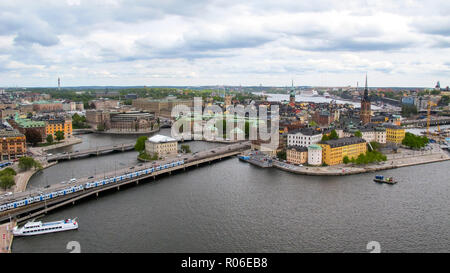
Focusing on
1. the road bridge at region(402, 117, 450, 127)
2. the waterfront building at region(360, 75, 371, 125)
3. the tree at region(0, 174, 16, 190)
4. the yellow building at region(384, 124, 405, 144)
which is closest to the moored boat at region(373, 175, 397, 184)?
the yellow building at region(384, 124, 405, 144)

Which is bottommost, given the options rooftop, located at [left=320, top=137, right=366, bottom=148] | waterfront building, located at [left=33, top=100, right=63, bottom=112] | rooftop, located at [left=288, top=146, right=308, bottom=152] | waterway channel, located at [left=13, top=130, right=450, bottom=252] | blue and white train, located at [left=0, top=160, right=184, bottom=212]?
waterway channel, located at [left=13, top=130, right=450, bottom=252]

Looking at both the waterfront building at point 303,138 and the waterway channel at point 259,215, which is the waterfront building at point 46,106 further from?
the waterfront building at point 303,138

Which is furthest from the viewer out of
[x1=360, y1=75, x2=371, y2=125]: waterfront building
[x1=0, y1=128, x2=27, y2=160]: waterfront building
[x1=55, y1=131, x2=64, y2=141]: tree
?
[x1=360, y1=75, x2=371, y2=125]: waterfront building

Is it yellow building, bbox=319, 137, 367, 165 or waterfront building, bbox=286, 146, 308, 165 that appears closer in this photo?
yellow building, bbox=319, 137, 367, 165

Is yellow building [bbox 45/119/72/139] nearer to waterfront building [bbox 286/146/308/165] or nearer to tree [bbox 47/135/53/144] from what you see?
tree [bbox 47/135/53/144]

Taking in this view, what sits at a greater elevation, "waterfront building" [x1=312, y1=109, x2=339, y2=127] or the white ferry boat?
"waterfront building" [x1=312, y1=109, x2=339, y2=127]

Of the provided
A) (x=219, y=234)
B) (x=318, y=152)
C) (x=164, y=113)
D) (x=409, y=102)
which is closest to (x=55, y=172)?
(x=219, y=234)
